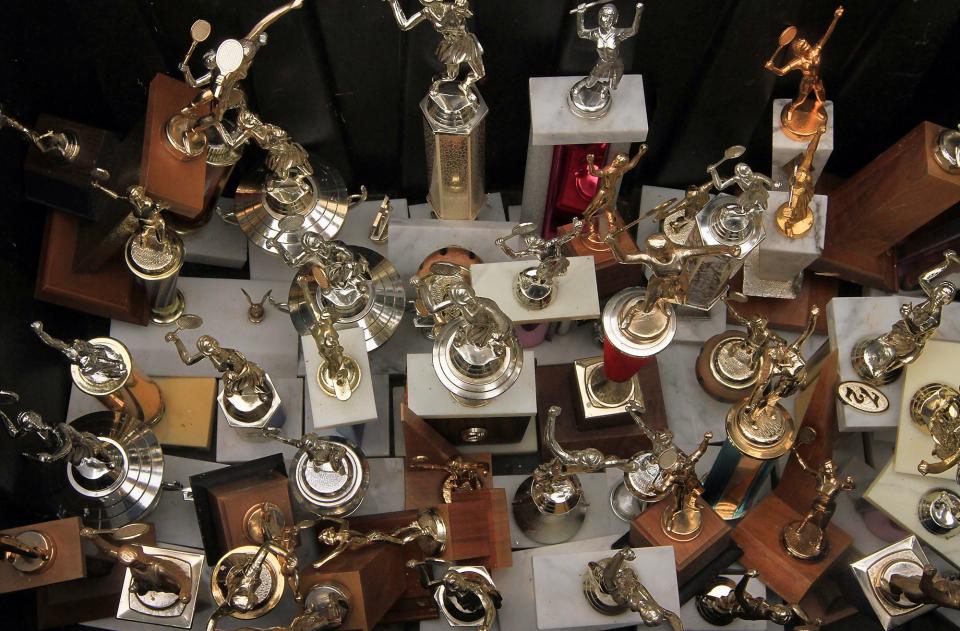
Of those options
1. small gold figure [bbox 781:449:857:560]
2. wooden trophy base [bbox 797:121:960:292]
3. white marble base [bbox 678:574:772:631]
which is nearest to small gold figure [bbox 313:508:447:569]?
white marble base [bbox 678:574:772:631]

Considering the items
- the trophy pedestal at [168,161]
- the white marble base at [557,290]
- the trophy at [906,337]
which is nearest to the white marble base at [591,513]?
the white marble base at [557,290]

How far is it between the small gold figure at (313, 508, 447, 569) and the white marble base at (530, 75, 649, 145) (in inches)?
19.5

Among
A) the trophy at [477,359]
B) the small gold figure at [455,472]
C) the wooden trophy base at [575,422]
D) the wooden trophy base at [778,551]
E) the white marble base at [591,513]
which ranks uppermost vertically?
the trophy at [477,359]

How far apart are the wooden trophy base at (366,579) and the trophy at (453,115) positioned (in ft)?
1.67

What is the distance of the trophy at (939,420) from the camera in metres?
1.10

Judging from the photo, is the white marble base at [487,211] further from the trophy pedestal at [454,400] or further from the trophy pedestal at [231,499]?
the trophy pedestal at [231,499]

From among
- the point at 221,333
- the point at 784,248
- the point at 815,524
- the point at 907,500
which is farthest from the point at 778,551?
the point at 221,333

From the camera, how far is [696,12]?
1.26m

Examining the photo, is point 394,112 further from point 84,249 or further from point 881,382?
point 881,382

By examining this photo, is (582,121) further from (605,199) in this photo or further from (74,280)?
(74,280)

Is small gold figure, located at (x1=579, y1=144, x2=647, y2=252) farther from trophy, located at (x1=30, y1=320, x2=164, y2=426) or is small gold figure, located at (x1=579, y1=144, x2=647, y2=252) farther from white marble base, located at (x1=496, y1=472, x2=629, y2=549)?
trophy, located at (x1=30, y1=320, x2=164, y2=426)

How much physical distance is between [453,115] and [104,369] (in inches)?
21.5

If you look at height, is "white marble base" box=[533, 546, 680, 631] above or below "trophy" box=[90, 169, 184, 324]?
below

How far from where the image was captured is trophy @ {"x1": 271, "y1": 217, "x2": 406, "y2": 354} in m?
1.22
